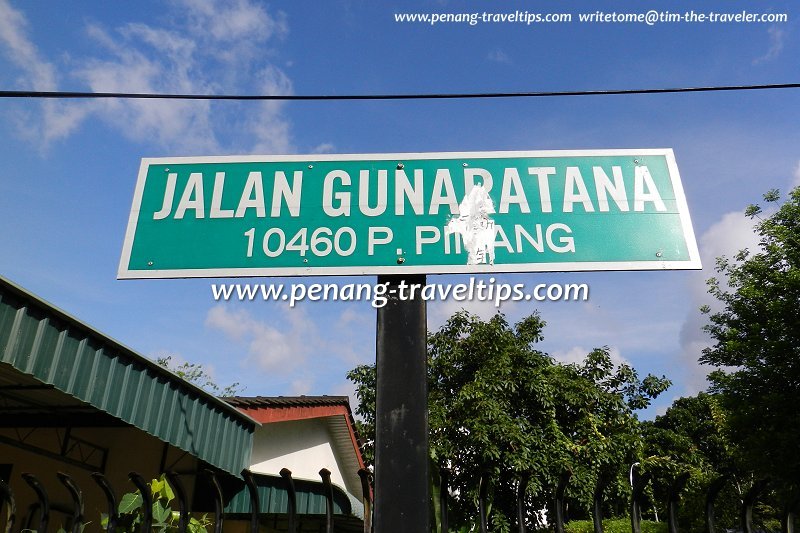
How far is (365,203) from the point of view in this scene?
2.19 metres

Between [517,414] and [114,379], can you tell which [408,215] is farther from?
[517,414]

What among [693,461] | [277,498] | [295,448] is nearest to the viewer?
[277,498]

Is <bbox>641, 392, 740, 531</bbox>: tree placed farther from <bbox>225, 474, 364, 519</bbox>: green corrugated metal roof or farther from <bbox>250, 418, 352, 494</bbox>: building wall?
<bbox>250, 418, 352, 494</bbox>: building wall

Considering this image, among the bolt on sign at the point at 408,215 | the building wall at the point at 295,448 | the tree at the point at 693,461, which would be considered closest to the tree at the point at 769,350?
the tree at the point at 693,461

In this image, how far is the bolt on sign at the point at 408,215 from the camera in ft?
6.79

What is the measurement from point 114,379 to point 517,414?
9.31m

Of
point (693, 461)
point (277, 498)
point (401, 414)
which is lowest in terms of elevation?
point (277, 498)

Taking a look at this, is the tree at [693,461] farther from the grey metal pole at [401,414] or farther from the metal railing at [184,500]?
the metal railing at [184,500]

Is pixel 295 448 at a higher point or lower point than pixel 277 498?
higher

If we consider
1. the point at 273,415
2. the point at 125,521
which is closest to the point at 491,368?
the point at 273,415

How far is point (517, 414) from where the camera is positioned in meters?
12.8

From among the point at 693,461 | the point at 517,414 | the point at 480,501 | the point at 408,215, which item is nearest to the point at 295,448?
the point at 517,414

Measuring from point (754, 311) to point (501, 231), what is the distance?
18.7 metres

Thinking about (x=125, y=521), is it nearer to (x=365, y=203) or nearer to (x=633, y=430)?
(x=365, y=203)
